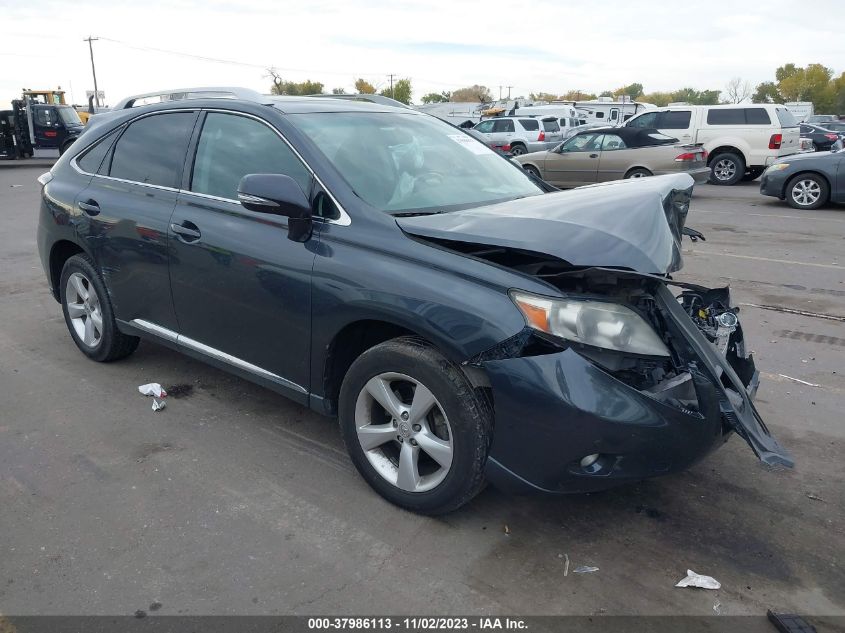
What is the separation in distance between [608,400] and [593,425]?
109mm

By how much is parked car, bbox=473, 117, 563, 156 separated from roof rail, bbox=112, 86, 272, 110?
2034 cm

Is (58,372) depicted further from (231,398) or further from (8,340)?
(231,398)

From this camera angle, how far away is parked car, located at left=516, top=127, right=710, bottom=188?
593 inches

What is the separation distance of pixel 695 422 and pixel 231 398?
2845mm

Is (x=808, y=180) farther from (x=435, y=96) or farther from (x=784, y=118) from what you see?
(x=435, y=96)

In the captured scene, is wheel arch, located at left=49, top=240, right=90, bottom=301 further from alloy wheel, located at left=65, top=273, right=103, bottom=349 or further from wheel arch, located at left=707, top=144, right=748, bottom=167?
wheel arch, located at left=707, top=144, right=748, bottom=167

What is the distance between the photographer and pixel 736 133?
58.4 ft

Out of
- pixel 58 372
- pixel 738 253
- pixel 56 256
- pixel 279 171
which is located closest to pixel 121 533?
pixel 279 171

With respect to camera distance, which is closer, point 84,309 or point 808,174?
point 84,309

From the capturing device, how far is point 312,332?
335 centimetres

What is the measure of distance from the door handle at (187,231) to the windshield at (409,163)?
0.81 metres

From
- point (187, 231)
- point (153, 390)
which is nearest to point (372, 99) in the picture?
point (187, 231)

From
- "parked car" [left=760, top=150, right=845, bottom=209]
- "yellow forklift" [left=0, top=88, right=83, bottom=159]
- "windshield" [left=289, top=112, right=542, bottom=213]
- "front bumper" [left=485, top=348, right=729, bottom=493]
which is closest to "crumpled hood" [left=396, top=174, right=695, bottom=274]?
"windshield" [left=289, top=112, right=542, bottom=213]

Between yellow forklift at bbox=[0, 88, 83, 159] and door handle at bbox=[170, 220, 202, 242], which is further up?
door handle at bbox=[170, 220, 202, 242]
